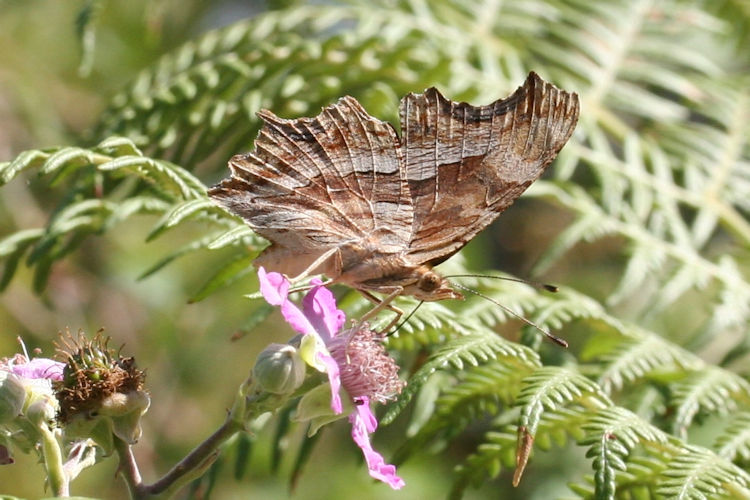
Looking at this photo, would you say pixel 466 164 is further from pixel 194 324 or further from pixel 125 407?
pixel 194 324

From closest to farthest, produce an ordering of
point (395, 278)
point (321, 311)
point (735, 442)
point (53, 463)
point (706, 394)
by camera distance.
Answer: point (53, 463) < point (321, 311) < point (395, 278) < point (735, 442) < point (706, 394)

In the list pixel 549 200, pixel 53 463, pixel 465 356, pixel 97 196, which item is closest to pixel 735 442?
pixel 465 356

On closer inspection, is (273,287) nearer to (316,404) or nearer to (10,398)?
(316,404)

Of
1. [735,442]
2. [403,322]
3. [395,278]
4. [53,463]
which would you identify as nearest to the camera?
[53,463]

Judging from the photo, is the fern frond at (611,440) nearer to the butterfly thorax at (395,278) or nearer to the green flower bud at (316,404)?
the butterfly thorax at (395,278)

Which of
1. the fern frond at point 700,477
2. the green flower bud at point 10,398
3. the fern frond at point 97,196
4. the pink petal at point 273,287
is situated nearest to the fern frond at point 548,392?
the fern frond at point 700,477
